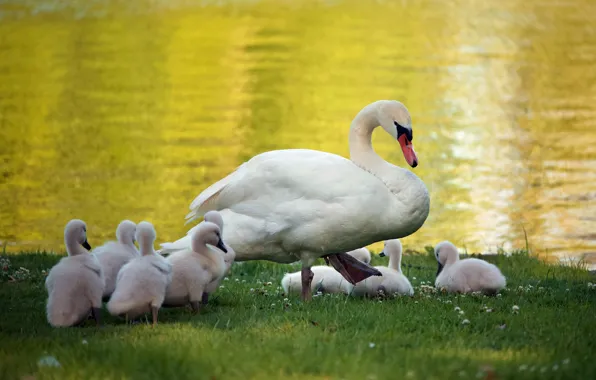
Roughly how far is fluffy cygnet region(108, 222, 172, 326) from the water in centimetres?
806

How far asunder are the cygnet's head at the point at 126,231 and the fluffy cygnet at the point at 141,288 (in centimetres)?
134

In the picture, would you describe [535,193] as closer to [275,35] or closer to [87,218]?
[87,218]

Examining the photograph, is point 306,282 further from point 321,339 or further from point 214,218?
point 321,339

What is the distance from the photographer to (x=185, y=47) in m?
41.7

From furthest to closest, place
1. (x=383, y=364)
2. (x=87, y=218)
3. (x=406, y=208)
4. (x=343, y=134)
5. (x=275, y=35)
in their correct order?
(x=275, y=35), (x=343, y=134), (x=87, y=218), (x=406, y=208), (x=383, y=364)

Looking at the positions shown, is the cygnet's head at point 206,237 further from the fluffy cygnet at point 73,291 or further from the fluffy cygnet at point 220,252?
the fluffy cygnet at point 73,291

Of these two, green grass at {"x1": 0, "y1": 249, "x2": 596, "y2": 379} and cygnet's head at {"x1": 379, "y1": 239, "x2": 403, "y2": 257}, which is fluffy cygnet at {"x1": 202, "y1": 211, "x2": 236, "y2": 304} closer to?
green grass at {"x1": 0, "y1": 249, "x2": 596, "y2": 379}

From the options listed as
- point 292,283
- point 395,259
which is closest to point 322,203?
point 292,283

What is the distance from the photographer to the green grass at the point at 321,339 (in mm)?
6504

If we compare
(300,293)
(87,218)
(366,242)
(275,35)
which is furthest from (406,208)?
(275,35)

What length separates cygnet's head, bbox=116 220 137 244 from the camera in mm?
9688

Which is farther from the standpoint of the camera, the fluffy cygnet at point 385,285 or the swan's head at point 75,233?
the fluffy cygnet at point 385,285

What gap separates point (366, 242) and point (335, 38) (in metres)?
35.4

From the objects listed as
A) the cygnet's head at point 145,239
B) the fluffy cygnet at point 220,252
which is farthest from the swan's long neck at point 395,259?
the cygnet's head at point 145,239
